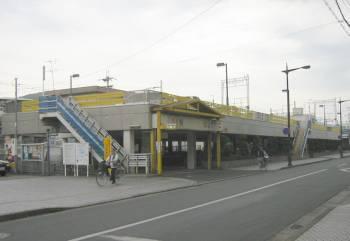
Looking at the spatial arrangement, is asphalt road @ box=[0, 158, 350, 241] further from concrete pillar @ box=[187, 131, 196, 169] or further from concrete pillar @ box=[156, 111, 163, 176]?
concrete pillar @ box=[187, 131, 196, 169]

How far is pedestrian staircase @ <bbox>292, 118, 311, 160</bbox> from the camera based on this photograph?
191ft

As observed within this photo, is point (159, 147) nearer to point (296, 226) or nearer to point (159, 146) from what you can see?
point (159, 146)

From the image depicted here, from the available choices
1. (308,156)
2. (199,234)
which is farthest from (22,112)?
(308,156)

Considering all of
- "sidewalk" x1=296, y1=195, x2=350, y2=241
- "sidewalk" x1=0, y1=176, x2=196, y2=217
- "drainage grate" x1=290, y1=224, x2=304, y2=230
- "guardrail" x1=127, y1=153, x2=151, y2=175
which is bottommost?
"sidewalk" x1=0, y1=176, x2=196, y2=217

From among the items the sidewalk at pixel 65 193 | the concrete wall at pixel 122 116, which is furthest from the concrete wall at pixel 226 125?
the sidewalk at pixel 65 193

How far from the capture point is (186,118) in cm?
3109

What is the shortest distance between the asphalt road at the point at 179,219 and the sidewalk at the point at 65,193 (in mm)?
931

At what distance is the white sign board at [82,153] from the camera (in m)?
26.9

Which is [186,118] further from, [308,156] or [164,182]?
[308,156]

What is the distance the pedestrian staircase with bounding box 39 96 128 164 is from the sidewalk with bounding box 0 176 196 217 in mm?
6264

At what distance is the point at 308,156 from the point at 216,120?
99.2 ft

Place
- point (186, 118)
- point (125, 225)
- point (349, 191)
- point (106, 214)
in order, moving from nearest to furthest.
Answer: point (125, 225), point (106, 214), point (349, 191), point (186, 118)

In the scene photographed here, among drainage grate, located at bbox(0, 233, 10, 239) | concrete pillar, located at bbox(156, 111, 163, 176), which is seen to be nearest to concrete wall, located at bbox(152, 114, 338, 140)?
concrete pillar, located at bbox(156, 111, 163, 176)

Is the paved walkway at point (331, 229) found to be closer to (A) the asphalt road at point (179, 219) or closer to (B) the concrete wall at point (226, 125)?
(A) the asphalt road at point (179, 219)
